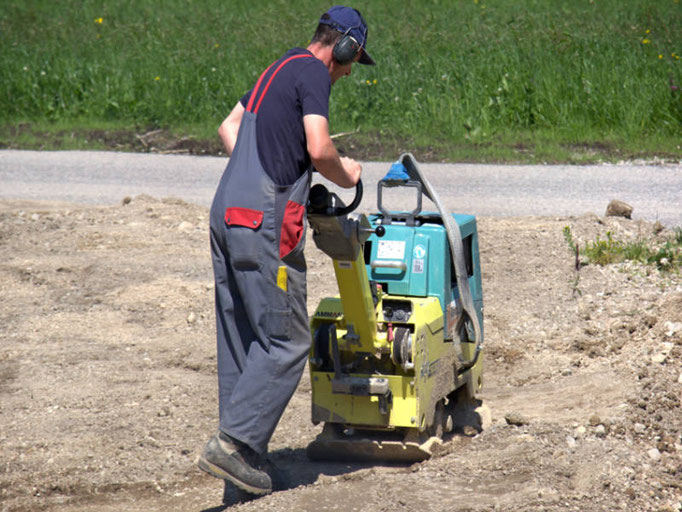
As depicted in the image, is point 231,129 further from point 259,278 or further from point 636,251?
point 636,251

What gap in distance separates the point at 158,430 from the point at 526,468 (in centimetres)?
188

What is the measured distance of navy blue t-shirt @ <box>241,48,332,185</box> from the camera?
341cm

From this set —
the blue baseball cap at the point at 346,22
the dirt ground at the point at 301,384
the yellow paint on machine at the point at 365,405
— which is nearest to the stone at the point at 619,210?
the dirt ground at the point at 301,384

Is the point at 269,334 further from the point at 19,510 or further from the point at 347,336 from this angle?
the point at 19,510

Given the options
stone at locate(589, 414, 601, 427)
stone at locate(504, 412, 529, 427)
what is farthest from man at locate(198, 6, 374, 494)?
stone at locate(589, 414, 601, 427)

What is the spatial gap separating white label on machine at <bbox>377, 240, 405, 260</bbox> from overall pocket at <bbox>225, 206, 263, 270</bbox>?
2.50ft

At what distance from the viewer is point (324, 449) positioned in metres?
4.07

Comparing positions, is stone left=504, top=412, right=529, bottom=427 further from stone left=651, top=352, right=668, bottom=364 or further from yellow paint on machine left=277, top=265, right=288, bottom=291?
yellow paint on machine left=277, top=265, right=288, bottom=291

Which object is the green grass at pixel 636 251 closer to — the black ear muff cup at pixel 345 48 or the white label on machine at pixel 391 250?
the white label on machine at pixel 391 250

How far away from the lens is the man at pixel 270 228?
11.1 feet

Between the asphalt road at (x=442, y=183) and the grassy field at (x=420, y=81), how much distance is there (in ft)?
2.01

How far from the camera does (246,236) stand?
133 inches

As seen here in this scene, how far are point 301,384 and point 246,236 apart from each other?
2.06 meters

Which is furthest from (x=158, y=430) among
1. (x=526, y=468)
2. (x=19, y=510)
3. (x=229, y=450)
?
(x=526, y=468)
